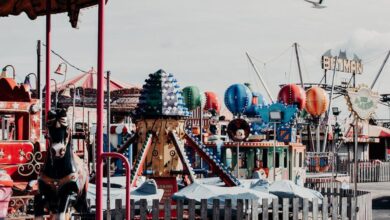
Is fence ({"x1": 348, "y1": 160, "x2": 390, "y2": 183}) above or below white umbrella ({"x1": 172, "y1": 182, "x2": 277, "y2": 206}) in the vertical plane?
below

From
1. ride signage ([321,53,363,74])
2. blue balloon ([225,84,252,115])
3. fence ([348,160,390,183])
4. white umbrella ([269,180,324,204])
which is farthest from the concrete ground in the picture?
ride signage ([321,53,363,74])

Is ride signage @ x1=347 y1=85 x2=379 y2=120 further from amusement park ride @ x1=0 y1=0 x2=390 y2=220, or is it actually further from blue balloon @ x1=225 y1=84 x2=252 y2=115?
blue balloon @ x1=225 y1=84 x2=252 y2=115

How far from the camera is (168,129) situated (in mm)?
19781

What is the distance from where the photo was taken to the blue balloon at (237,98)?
37.1m

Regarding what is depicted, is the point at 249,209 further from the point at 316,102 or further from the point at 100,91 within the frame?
the point at 316,102

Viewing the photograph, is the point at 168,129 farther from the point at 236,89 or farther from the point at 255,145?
the point at 236,89

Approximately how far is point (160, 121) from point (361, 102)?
555 cm

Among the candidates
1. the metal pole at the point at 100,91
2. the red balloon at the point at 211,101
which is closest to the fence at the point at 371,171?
the red balloon at the point at 211,101

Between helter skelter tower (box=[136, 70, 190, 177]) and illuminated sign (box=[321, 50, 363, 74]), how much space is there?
38163 mm

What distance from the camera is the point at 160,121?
19922 millimetres

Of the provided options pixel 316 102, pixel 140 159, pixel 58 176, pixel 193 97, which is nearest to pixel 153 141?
pixel 140 159

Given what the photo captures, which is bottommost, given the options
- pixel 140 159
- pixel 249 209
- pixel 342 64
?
pixel 249 209

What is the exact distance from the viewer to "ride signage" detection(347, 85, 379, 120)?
18.3 m

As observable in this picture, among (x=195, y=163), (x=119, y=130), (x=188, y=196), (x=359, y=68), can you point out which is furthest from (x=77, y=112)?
(x=359, y=68)
